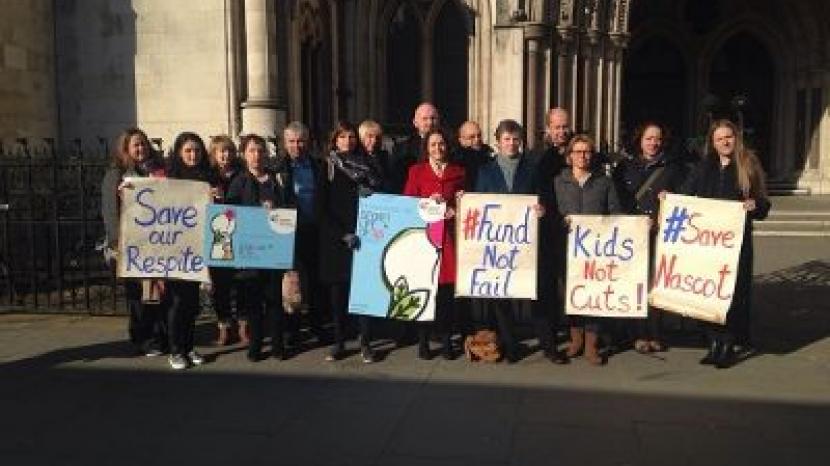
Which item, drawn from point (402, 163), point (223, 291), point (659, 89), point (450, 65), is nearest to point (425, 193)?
point (402, 163)

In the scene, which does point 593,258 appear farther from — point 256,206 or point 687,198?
point 256,206

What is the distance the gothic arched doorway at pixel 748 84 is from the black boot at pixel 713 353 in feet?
56.0

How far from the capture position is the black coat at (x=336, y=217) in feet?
21.1

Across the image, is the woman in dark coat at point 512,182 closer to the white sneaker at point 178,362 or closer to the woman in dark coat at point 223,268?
the woman in dark coat at point 223,268

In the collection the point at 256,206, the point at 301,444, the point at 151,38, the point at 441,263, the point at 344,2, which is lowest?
the point at 301,444

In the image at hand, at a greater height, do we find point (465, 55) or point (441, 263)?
point (465, 55)

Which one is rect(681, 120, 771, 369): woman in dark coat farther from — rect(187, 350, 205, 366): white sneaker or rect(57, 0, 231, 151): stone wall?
rect(57, 0, 231, 151): stone wall

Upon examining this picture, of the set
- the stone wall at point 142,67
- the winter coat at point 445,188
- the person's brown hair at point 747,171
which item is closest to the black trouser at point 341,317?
the winter coat at point 445,188

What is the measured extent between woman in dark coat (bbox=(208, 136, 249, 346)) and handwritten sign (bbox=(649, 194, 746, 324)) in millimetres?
3363

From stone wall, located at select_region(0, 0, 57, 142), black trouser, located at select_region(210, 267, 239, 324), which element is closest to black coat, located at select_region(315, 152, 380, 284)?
black trouser, located at select_region(210, 267, 239, 324)

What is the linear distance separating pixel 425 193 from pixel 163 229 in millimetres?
2053

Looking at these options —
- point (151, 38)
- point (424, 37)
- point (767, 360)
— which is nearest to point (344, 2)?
point (424, 37)

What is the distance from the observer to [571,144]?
6.28 metres

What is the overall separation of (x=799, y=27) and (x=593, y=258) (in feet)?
58.7
